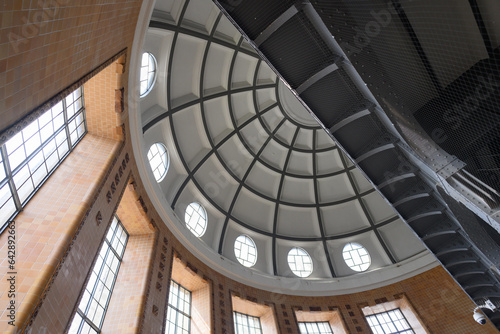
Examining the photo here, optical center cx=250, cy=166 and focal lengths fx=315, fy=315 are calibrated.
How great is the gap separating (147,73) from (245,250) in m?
11.6

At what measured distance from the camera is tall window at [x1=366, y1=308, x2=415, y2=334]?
1678 centimetres

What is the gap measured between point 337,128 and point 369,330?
42.3ft

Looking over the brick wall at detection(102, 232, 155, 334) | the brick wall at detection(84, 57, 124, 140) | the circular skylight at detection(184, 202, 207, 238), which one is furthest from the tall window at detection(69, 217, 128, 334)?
the circular skylight at detection(184, 202, 207, 238)

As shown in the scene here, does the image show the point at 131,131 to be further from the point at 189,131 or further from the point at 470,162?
the point at 470,162

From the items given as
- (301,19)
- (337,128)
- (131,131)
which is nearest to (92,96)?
(131,131)

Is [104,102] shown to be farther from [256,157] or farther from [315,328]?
[315,328]

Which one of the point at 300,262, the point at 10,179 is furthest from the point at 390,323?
the point at 10,179

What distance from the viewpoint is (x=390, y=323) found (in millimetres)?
17219

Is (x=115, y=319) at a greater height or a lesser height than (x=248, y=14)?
lesser

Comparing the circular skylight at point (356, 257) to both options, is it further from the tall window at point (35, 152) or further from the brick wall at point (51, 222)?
the tall window at point (35, 152)

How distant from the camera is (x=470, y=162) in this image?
24.6ft

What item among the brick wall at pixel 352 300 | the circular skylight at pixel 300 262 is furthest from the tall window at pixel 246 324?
the circular skylight at pixel 300 262

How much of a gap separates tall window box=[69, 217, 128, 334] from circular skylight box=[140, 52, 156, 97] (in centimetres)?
541

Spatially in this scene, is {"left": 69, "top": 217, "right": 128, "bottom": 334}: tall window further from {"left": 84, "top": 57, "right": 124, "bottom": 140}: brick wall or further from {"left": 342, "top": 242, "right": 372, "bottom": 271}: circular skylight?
{"left": 342, "top": 242, "right": 372, "bottom": 271}: circular skylight
